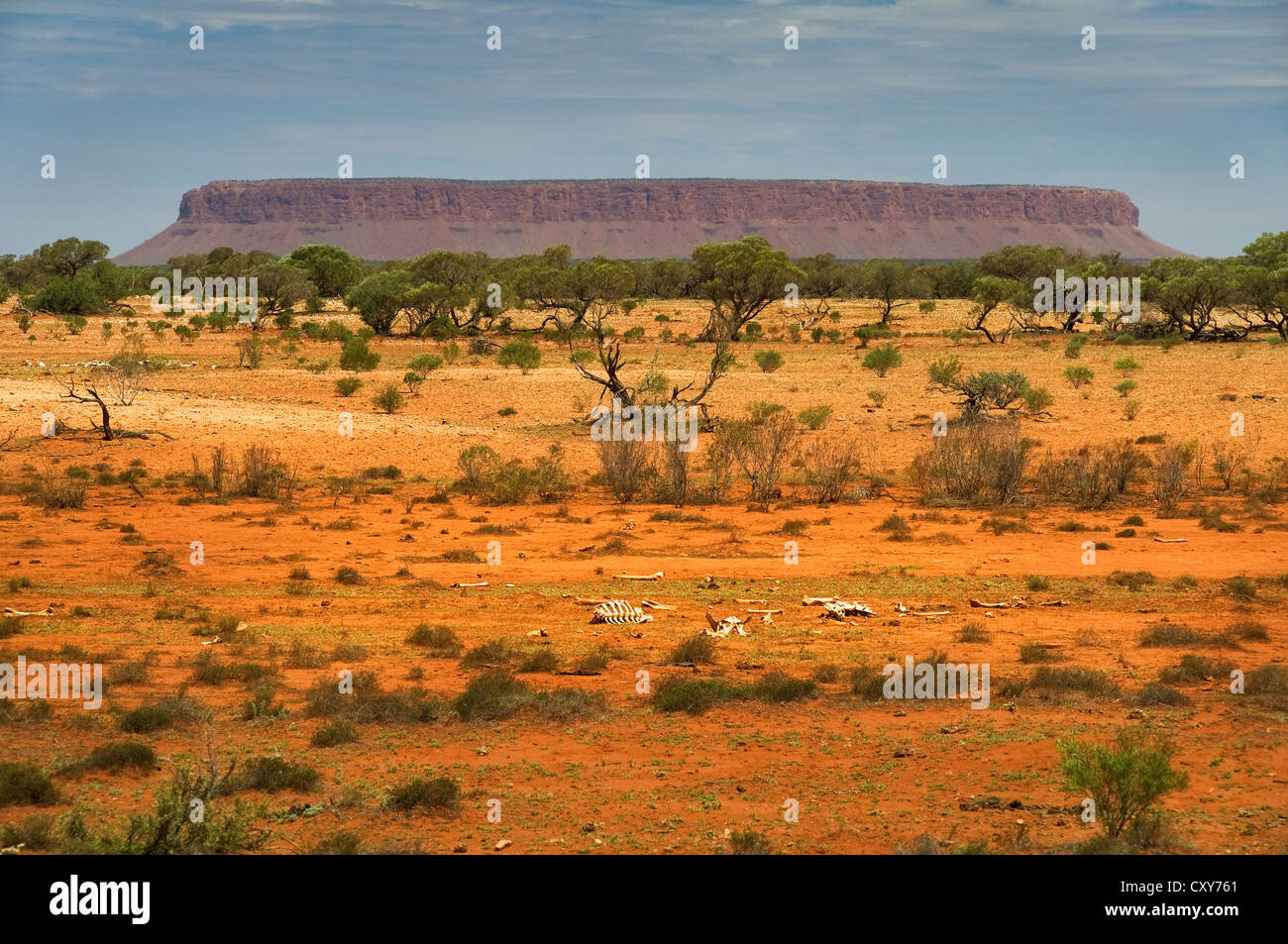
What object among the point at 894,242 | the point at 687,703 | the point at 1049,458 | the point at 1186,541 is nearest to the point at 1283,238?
the point at 1049,458

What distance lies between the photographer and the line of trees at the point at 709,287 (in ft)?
155

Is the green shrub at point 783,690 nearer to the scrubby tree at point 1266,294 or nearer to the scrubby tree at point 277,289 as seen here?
the scrubby tree at point 1266,294

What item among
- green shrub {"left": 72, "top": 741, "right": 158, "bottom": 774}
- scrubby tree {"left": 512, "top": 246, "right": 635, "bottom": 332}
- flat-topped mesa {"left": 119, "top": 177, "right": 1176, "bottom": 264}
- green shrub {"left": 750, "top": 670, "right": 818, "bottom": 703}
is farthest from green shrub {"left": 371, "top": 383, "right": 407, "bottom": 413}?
flat-topped mesa {"left": 119, "top": 177, "right": 1176, "bottom": 264}

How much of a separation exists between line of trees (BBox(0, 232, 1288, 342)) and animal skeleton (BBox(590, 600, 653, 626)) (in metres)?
22.8

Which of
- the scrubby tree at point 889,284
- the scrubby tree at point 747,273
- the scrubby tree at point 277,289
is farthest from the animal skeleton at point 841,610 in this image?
the scrubby tree at point 889,284

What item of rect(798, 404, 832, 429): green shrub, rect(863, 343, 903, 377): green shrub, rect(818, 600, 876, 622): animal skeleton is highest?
rect(863, 343, 903, 377): green shrub

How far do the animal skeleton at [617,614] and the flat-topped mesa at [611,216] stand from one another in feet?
550

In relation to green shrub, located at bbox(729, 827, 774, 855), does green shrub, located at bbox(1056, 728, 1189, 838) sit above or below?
above

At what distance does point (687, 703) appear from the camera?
9812 millimetres

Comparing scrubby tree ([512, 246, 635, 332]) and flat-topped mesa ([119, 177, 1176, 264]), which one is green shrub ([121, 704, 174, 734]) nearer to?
scrubby tree ([512, 246, 635, 332])

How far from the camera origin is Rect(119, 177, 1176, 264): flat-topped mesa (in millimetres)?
181250
